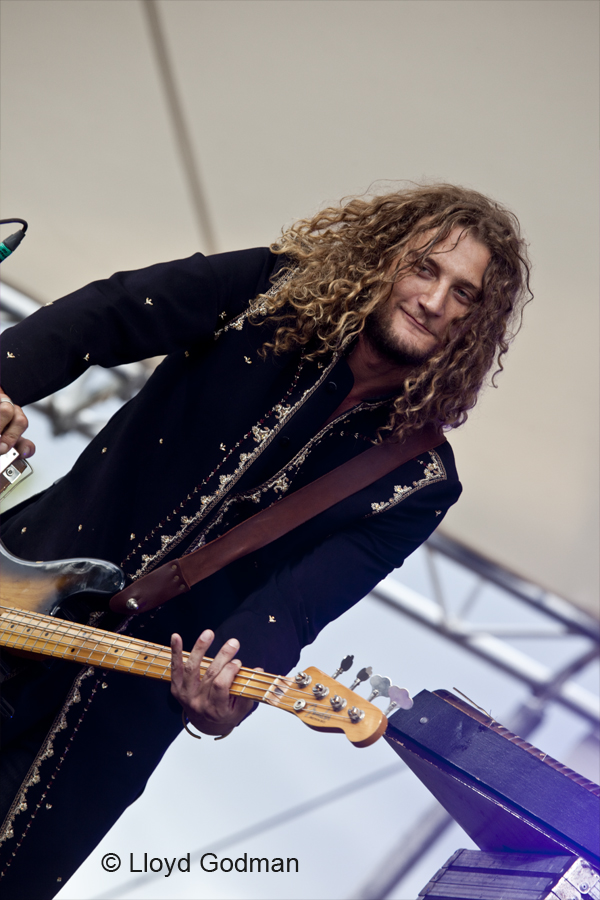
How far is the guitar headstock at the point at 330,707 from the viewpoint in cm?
136

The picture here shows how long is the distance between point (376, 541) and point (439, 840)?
196 cm

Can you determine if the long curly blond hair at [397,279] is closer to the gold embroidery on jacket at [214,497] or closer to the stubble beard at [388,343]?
the stubble beard at [388,343]

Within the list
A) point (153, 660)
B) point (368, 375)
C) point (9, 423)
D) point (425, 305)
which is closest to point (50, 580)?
point (153, 660)

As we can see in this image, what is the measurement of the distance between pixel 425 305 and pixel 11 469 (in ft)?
2.99

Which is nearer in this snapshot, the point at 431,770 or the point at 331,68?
the point at 431,770

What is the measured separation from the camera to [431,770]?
1.38m

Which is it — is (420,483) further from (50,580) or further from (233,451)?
(50,580)

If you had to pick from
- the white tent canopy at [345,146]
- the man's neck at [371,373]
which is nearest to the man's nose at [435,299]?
the man's neck at [371,373]

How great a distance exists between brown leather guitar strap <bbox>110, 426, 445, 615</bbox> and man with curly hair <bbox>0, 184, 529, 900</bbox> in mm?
30

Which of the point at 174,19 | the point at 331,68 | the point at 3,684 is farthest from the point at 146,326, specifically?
the point at 174,19

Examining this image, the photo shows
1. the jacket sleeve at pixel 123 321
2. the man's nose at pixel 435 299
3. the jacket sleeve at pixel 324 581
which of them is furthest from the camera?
the man's nose at pixel 435 299

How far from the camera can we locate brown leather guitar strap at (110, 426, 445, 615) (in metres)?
1.59

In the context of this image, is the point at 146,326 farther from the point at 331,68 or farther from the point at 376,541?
the point at 331,68

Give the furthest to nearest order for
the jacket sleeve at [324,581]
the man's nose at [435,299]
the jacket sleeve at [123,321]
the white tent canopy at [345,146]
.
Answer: the white tent canopy at [345,146] → the man's nose at [435,299] → the jacket sleeve at [324,581] → the jacket sleeve at [123,321]
